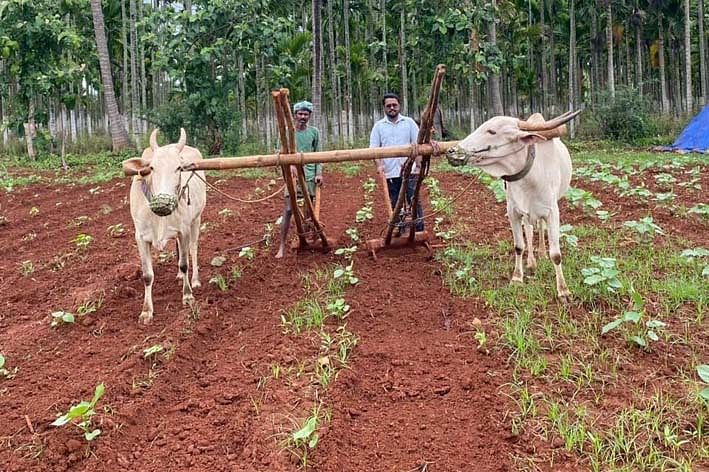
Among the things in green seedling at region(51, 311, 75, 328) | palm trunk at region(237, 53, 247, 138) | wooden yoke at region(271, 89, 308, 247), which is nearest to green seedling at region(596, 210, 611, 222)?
wooden yoke at region(271, 89, 308, 247)

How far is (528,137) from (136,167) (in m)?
3.17

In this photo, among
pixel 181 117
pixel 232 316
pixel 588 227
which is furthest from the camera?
pixel 181 117

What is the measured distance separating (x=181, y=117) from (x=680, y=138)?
51.0 feet

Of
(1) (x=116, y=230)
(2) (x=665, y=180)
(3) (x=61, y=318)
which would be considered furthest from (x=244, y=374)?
(2) (x=665, y=180)

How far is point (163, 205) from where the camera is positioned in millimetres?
4688

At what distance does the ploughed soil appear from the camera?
3232 mm

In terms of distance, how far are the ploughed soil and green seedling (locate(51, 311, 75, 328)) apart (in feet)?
0.17

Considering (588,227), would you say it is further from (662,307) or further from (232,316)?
(232,316)

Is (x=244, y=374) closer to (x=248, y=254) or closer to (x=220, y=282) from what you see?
(x=220, y=282)

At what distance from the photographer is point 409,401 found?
3.69 metres

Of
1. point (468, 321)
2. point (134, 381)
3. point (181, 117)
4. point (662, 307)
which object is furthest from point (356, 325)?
point (181, 117)

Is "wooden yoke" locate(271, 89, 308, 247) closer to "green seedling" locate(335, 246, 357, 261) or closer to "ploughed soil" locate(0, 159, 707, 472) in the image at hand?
"green seedling" locate(335, 246, 357, 261)

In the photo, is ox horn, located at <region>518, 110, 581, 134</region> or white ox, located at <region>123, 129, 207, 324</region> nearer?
ox horn, located at <region>518, 110, 581, 134</region>

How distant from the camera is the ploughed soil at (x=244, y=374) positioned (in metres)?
3.23
